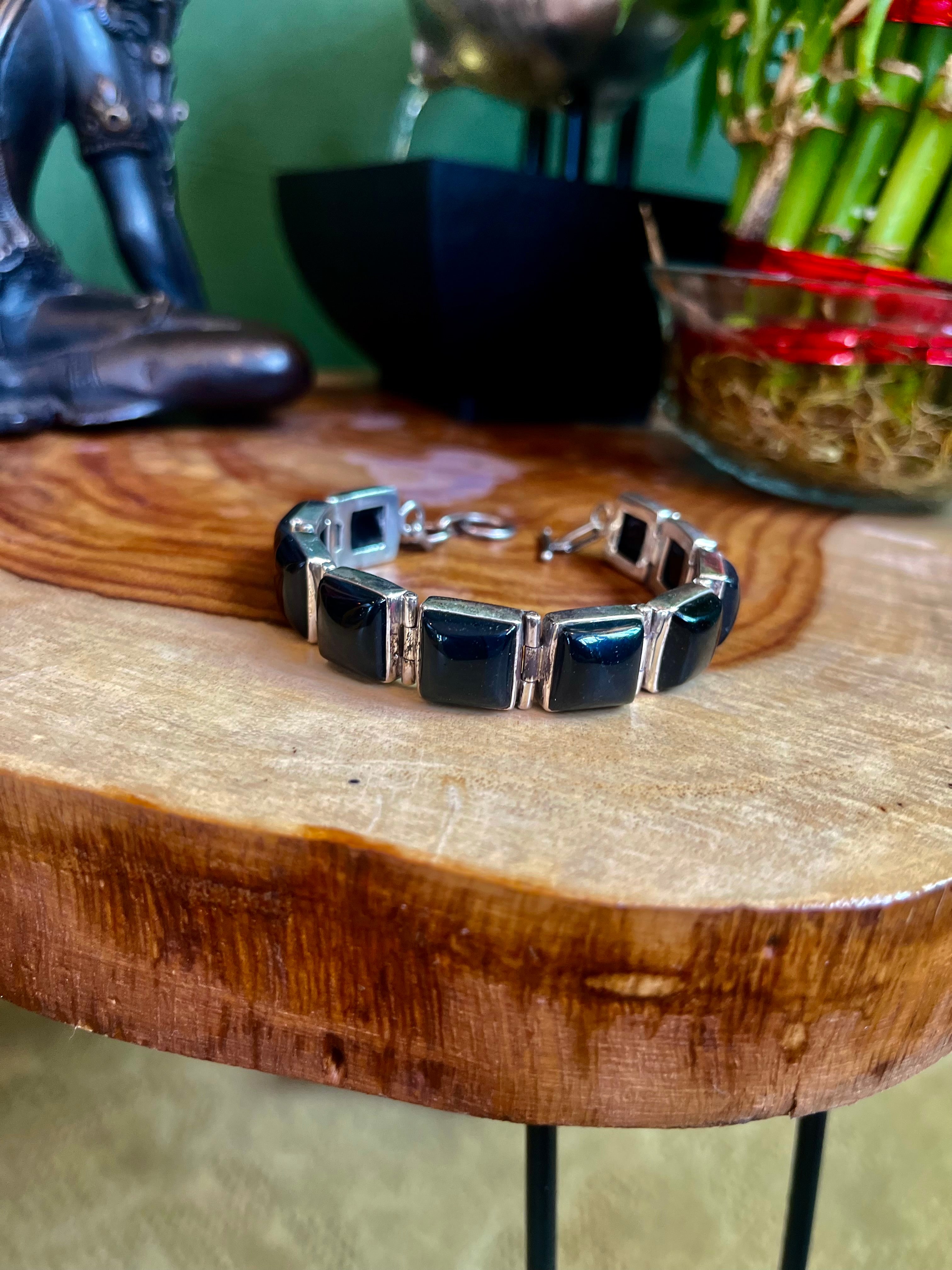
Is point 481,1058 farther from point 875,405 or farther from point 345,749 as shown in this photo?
point 875,405

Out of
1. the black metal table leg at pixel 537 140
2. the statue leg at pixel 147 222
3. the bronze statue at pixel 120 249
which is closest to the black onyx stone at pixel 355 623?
the bronze statue at pixel 120 249

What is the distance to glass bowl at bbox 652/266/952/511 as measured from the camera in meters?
0.51

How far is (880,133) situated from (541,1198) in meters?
0.59

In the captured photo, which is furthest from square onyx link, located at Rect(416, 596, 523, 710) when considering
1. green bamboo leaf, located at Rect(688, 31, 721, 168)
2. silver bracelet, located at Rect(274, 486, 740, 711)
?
green bamboo leaf, located at Rect(688, 31, 721, 168)

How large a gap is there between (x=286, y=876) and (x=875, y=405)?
43 centimetres

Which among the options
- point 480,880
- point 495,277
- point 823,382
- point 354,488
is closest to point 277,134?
point 495,277

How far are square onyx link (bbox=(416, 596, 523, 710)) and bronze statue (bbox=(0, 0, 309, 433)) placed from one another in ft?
1.27

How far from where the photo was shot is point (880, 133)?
52 centimetres

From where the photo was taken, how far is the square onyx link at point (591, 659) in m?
0.33

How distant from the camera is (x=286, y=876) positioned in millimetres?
252

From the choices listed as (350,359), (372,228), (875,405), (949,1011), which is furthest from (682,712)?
(350,359)

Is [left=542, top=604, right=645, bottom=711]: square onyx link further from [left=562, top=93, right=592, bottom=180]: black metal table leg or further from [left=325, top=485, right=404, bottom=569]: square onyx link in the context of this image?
[left=562, top=93, right=592, bottom=180]: black metal table leg

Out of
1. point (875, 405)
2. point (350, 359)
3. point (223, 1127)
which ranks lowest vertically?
point (223, 1127)

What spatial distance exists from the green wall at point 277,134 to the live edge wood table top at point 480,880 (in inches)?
28.8
